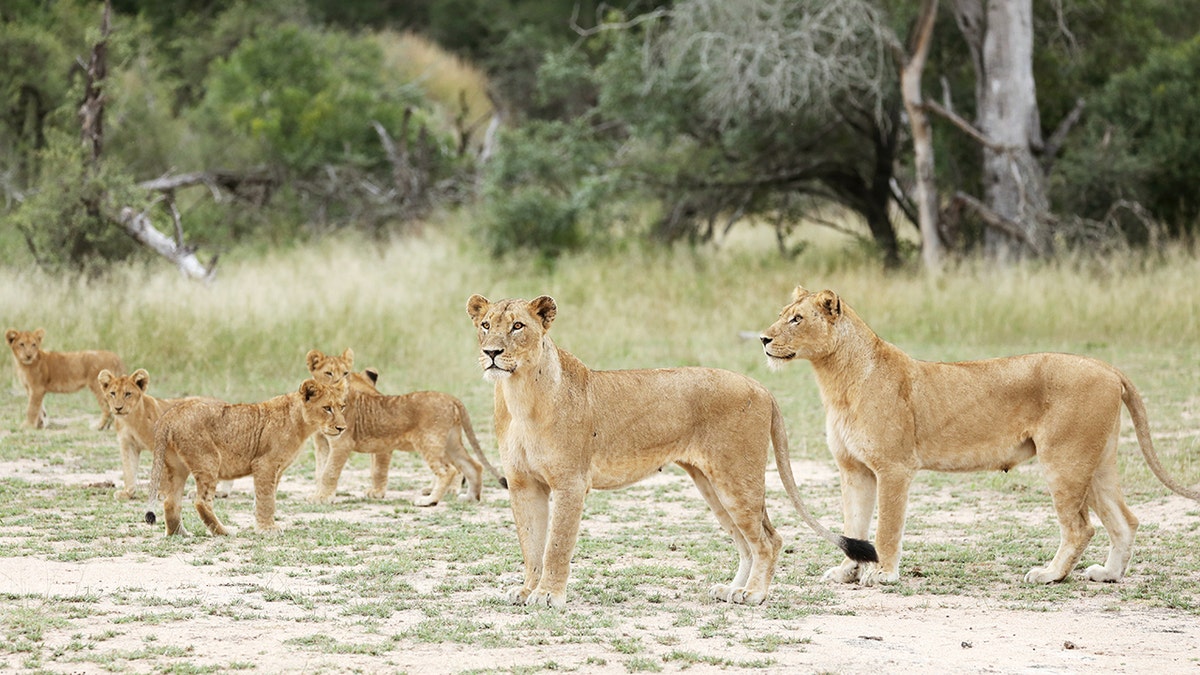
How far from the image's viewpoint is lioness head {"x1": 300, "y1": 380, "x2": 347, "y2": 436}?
808cm

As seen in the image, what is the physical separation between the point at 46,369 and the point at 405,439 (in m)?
3.77

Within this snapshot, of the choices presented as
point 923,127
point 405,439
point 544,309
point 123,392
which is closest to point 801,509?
point 544,309

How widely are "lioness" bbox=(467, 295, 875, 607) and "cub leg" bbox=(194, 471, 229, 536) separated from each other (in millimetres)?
2024

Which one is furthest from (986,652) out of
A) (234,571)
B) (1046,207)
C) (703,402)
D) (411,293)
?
(1046,207)

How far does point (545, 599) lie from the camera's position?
20.2 feet

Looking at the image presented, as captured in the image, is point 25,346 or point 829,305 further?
point 25,346

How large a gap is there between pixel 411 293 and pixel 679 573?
10.7 meters

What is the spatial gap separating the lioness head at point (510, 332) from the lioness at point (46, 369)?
5927mm

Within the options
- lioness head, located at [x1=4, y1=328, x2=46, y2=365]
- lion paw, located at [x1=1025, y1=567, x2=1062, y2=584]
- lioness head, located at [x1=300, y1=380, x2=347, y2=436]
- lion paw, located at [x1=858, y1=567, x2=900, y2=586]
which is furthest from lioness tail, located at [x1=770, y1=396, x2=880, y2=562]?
lioness head, located at [x1=4, y1=328, x2=46, y2=365]

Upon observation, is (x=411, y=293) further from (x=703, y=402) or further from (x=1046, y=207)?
(x=703, y=402)

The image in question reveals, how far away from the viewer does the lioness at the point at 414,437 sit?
909 cm

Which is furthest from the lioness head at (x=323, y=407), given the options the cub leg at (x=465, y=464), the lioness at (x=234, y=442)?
the cub leg at (x=465, y=464)

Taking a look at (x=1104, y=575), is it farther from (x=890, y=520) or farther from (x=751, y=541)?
(x=751, y=541)

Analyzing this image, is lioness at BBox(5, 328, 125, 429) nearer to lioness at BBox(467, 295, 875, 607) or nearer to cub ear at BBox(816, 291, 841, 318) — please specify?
lioness at BBox(467, 295, 875, 607)
